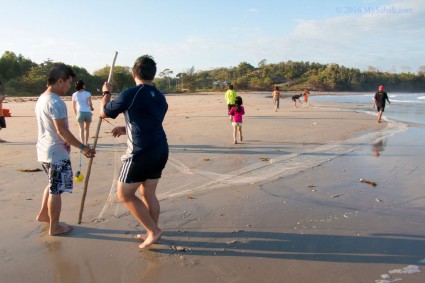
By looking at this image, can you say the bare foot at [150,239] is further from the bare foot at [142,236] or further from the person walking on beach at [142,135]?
the bare foot at [142,236]

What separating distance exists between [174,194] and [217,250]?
6.55ft

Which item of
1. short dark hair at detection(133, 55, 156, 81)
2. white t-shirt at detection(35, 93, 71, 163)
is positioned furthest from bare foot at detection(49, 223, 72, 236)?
short dark hair at detection(133, 55, 156, 81)

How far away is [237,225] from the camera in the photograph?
4371 mm

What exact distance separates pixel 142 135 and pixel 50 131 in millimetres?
1148

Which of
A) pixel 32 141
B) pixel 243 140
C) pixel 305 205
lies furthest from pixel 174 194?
pixel 32 141

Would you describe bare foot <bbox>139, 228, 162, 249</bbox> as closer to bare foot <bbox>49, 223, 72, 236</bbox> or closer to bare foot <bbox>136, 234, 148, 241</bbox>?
bare foot <bbox>136, 234, 148, 241</bbox>

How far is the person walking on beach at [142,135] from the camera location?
3.55 metres

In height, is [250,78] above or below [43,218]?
above

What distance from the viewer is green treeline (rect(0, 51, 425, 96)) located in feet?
177

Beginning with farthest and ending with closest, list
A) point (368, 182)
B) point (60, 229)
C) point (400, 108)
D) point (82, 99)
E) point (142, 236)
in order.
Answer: point (400, 108) → point (82, 99) → point (368, 182) → point (60, 229) → point (142, 236)

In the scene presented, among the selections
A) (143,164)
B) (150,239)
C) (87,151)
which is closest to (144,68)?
(143,164)

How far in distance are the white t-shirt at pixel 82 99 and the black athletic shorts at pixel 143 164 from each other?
648cm

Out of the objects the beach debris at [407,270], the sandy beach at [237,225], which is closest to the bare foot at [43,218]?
the sandy beach at [237,225]

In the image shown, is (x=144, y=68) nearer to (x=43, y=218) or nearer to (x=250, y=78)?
(x=43, y=218)
